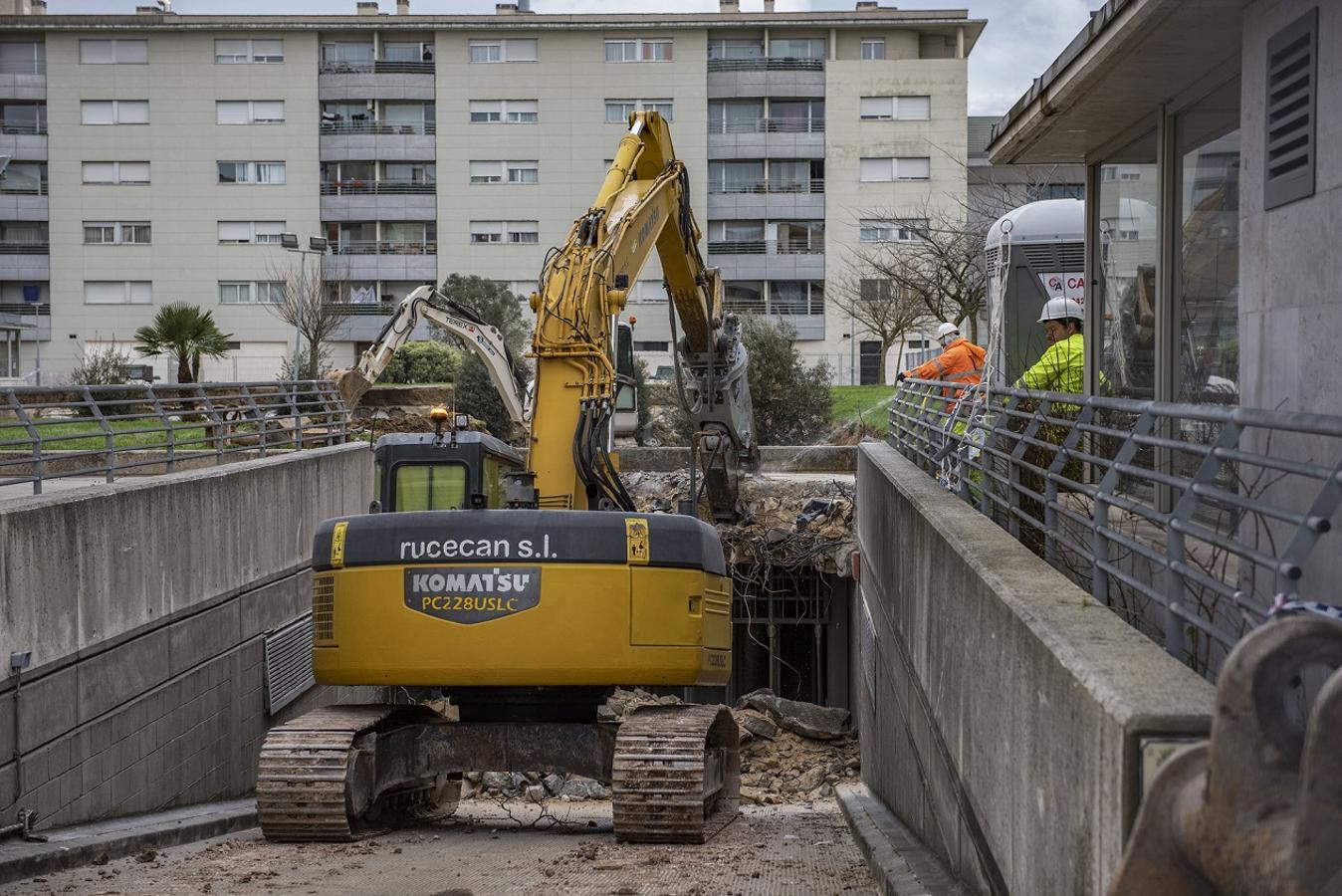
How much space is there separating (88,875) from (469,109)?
54368mm

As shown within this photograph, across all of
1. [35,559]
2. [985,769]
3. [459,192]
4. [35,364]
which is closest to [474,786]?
[35,559]

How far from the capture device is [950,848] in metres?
7.82

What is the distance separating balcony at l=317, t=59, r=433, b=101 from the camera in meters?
61.8

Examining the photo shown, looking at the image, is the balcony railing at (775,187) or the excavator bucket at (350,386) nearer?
the excavator bucket at (350,386)

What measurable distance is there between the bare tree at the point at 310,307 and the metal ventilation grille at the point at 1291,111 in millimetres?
41145

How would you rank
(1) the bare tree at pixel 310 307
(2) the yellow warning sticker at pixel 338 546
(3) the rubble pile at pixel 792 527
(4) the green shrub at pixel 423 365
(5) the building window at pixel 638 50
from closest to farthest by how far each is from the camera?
(2) the yellow warning sticker at pixel 338 546
(3) the rubble pile at pixel 792 527
(4) the green shrub at pixel 423 365
(1) the bare tree at pixel 310 307
(5) the building window at pixel 638 50

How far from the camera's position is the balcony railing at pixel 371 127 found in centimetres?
6197

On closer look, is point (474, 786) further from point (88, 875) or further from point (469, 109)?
point (469, 109)

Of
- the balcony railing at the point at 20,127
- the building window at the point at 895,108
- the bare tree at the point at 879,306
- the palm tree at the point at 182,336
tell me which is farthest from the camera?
the balcony railing at the point at 20,127

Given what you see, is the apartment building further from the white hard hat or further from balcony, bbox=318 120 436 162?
the white hard hat

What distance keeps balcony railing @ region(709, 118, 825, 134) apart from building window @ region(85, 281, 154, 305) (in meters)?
22.4

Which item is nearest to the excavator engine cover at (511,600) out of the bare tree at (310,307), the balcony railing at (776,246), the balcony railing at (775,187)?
the bare tree at (310,307)

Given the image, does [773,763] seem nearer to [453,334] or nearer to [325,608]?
[453,334]

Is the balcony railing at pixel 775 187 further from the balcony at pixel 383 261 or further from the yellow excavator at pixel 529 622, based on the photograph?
the yellow excavator at pixel 529 622
